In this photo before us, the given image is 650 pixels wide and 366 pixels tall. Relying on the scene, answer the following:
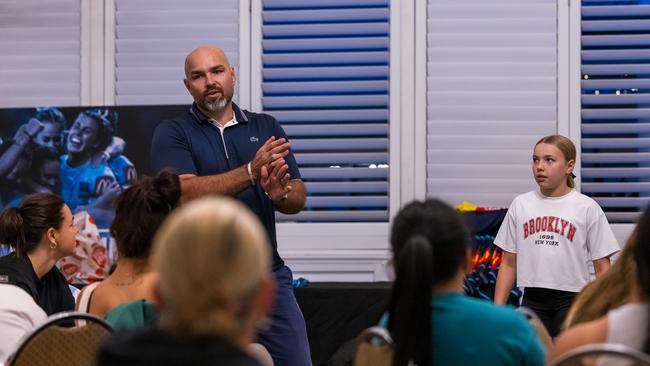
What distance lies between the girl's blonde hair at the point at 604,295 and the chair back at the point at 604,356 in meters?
0.31

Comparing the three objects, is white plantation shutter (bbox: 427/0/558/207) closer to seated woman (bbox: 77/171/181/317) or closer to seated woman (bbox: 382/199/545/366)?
seated woman (bbox: 77/171/181/317)

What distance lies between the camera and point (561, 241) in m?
4.54

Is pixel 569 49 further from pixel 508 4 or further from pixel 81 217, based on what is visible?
pixel 81 217

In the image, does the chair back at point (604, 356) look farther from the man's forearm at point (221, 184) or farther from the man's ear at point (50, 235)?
the man's ear at point (50, 235)

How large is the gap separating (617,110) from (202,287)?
15.8ft

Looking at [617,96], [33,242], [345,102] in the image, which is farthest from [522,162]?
[33,242]

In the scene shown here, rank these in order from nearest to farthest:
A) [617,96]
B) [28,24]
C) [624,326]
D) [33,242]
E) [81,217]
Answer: [624,326]
[33,242]
[81,217]
[617,96]
[28,24]

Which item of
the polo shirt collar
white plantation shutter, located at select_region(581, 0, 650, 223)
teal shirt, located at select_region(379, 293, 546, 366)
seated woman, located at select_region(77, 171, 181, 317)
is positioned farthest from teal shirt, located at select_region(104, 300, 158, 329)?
white plantation shutter, located at select_region(581, 0, 650, 223)

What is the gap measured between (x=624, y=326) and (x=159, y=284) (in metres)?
0.95

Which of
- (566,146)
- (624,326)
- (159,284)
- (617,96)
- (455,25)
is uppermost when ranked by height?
(455,25)

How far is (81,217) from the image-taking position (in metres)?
5.23

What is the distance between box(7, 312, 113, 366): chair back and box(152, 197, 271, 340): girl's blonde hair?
88 centimetres

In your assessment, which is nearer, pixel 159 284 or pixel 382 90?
pixel 159 284

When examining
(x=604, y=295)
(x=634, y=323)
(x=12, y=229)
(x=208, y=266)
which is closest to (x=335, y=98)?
(x=12, y=229)
